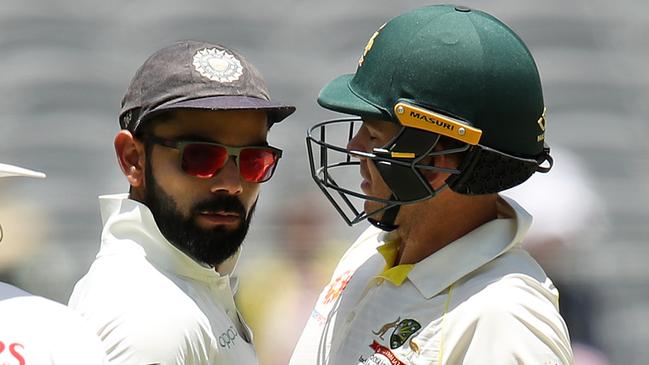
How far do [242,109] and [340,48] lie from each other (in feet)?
11.1

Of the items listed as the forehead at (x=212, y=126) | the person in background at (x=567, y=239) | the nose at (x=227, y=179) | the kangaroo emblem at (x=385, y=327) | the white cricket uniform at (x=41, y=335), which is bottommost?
the person in background at (x=567, y=239)

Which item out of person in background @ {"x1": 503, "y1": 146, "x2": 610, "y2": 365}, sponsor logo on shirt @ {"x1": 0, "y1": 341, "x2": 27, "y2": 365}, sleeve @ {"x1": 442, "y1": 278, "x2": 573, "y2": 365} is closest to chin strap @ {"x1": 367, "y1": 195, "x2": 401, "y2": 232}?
sleeve @ {"x1": 442, "y1": 278, "x2": 573, "y2": 365}

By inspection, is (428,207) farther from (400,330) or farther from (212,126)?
(212,126)

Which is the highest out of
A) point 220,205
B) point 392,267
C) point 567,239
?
point 220,205

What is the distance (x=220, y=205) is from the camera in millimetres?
2752

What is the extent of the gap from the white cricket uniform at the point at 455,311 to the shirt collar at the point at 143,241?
0.33 m

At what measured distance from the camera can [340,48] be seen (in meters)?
6.00

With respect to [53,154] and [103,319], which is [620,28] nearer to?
[53,154]

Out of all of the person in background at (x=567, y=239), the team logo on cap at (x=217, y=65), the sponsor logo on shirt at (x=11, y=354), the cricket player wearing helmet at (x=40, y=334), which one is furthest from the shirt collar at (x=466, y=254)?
the person in background at (x=567, y=239)

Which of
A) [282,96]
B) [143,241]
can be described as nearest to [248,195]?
[143,241]

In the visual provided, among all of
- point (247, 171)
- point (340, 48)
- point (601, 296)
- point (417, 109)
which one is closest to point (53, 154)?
point (340, 48)

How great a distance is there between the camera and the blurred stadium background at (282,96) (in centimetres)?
543

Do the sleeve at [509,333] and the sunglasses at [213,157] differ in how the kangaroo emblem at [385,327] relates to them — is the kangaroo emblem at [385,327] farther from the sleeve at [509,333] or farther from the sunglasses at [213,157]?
the sunglasses at [213,157]

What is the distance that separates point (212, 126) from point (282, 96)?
3.14m
